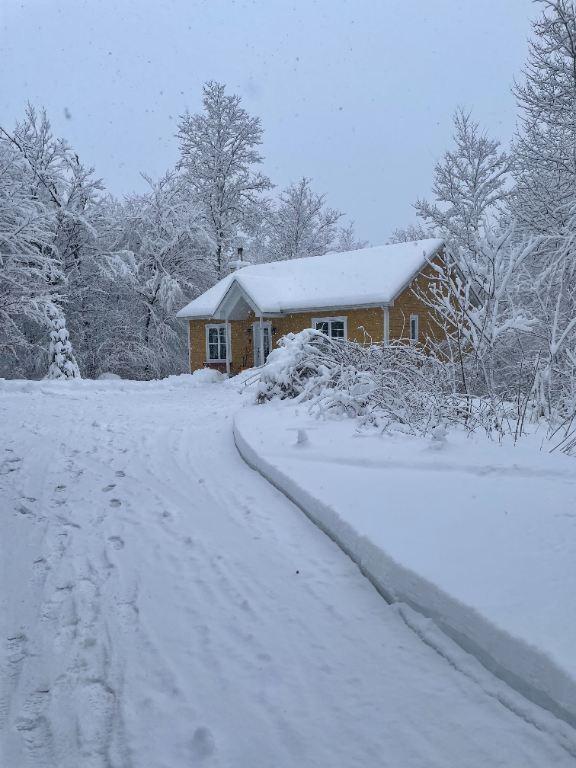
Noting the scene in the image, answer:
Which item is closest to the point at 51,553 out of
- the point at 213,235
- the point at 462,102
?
the point at 213,235

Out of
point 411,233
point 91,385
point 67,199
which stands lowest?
point 91,385

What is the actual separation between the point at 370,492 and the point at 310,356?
6.01 m

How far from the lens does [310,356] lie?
10523 millimetres

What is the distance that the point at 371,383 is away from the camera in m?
8.27

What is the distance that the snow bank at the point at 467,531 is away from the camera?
8.06 ft

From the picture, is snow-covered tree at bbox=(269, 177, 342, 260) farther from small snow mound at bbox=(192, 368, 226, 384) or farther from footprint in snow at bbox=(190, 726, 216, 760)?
footprint in snow at bbox=(190, 726, 216, 760)

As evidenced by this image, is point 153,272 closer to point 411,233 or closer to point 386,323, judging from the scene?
point 386,323

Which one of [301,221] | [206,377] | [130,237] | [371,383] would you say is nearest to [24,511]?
[371,383]

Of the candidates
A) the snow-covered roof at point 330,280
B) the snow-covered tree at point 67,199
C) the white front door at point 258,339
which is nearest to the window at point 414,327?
the snow-covered roof at point 330,280

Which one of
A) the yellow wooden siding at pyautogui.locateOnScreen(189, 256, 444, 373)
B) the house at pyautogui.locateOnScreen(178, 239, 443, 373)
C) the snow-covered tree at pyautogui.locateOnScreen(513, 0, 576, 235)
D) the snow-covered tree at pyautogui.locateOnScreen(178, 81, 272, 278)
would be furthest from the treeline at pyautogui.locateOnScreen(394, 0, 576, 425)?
the snow-covered tree at pyautogui.locateOnScreen(178, 81, 272, 278)

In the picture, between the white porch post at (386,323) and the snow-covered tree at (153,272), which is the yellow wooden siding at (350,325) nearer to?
the white porch post at (386,323)

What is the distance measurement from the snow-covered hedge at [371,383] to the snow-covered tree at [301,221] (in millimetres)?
25829

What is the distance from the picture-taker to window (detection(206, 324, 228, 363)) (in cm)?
2481

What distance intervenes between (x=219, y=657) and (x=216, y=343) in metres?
22.6
